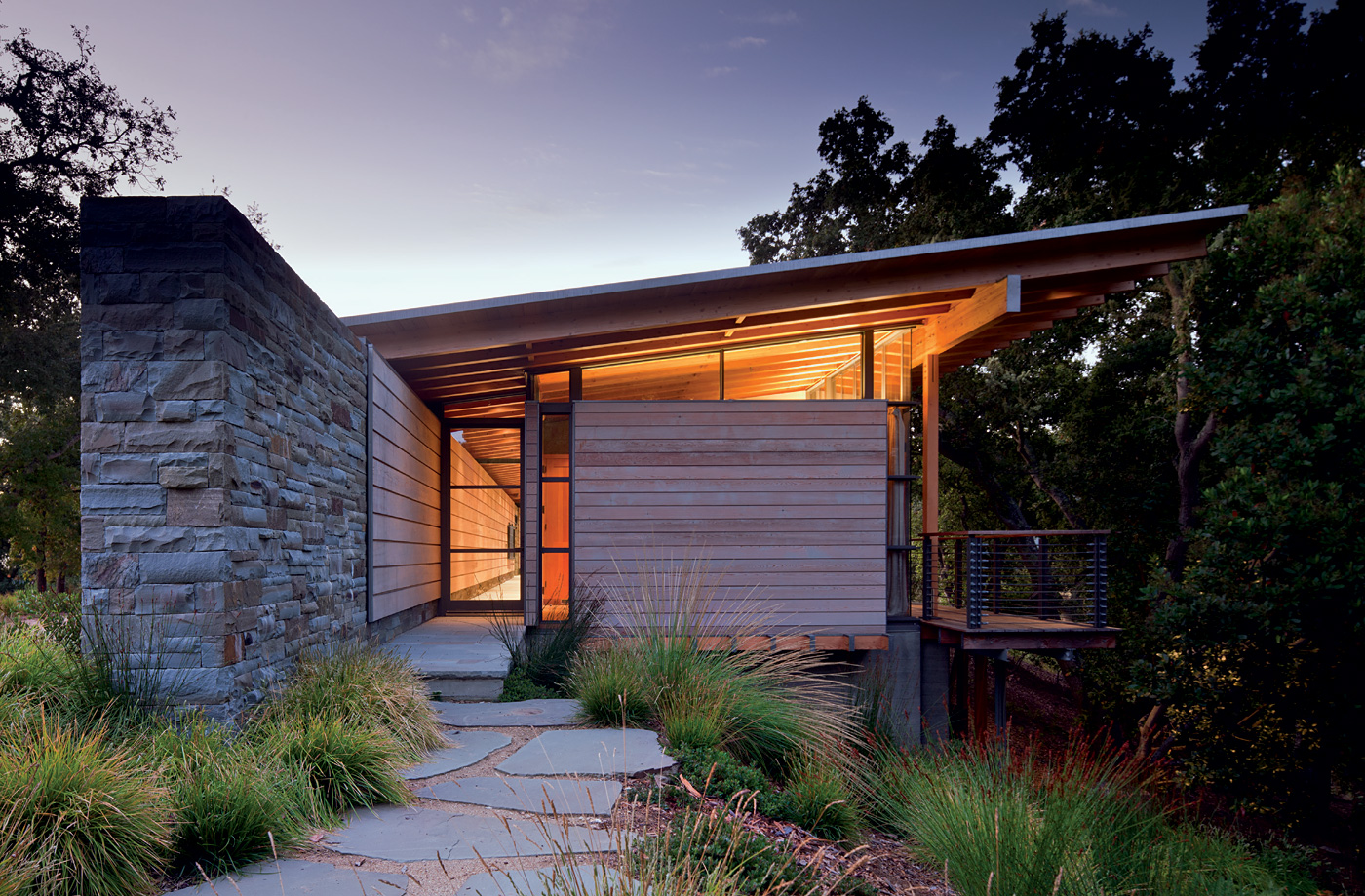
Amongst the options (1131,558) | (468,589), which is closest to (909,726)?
(468,589)

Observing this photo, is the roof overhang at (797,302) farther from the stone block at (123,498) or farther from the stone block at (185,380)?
the stone block at (123,498)

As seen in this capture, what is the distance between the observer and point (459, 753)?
3.52 metres

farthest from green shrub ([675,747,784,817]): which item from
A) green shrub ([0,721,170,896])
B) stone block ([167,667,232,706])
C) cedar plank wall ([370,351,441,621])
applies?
cedar plank wall ([370,351,441,621])

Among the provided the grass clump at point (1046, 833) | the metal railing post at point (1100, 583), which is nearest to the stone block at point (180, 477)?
the grass clump at point (1046, 833)

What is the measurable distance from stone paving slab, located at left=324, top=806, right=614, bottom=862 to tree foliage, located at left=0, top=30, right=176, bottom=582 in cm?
1202

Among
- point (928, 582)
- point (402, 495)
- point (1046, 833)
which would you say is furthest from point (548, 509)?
point (1046, 833)

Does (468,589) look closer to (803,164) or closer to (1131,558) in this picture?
(1131,558)

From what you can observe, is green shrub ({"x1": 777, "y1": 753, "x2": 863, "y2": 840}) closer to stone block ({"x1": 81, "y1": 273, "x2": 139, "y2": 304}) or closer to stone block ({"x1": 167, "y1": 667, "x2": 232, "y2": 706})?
stone block ({"x1": 167, "y1": 667, "x2": 232, "y2": 706})

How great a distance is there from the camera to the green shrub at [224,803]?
7.20 ft

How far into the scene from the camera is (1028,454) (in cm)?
1267

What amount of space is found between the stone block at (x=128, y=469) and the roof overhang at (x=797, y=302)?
2606 millimetres

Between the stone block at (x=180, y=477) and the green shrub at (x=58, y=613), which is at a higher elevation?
the stone block at (x=180, y=477)

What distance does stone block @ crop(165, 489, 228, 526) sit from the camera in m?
3.18

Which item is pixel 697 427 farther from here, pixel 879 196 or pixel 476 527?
pixel 879 196
